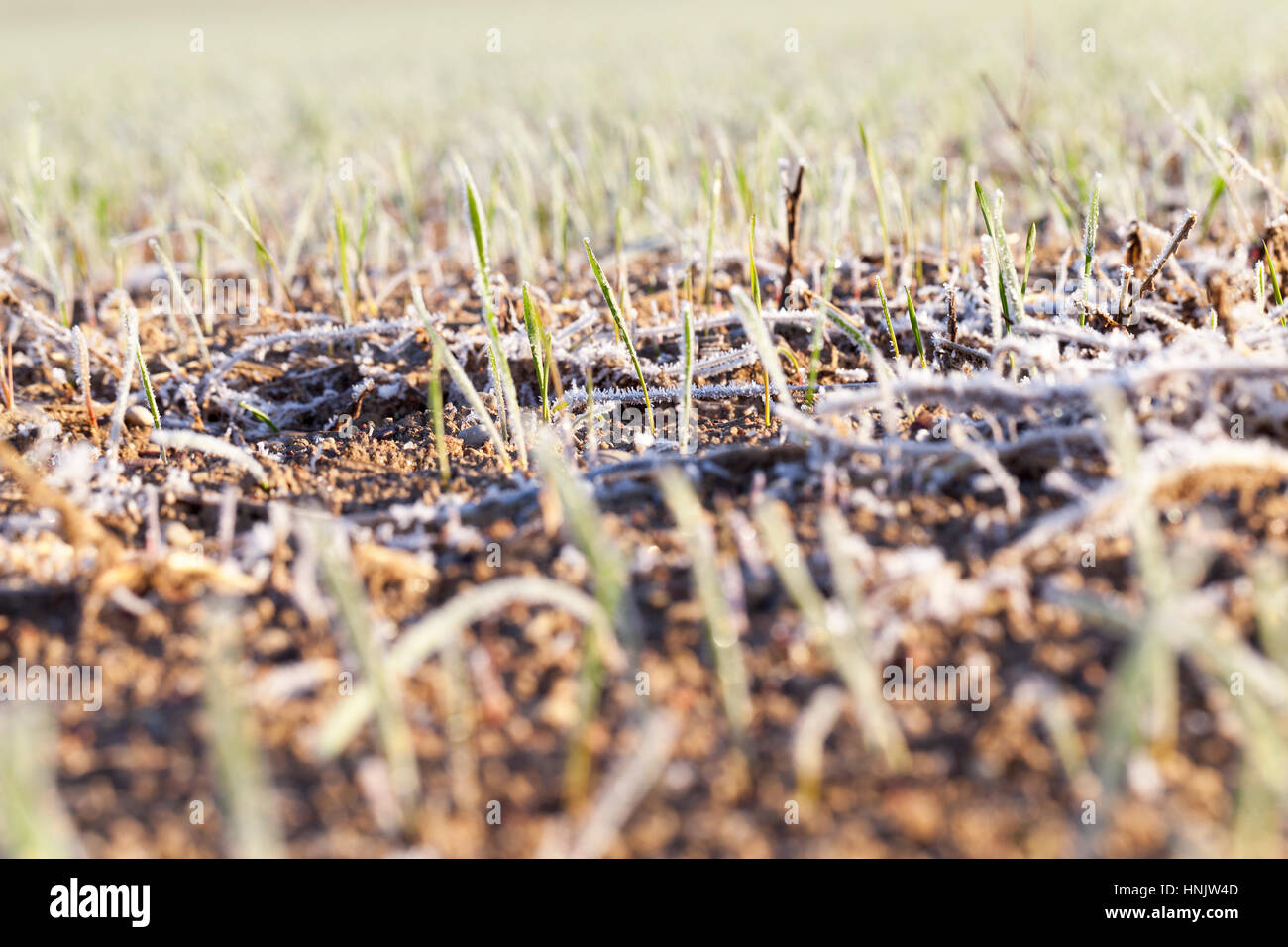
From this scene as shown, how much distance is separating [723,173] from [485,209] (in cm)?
82

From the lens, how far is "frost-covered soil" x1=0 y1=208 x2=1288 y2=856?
852 millimetres

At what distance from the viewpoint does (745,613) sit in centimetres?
109

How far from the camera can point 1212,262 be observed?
1755 millimetres

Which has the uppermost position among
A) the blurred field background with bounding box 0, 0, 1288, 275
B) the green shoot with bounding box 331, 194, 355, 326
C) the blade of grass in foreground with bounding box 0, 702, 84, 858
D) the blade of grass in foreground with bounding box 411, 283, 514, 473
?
the blurred field background with bounding box 0, 0, 1288, 275

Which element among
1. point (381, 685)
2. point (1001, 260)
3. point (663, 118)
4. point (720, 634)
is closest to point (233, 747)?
point (381, 685)

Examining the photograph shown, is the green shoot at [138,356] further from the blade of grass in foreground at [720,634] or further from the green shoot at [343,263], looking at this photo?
the blade of grass in foreground at [720,634]

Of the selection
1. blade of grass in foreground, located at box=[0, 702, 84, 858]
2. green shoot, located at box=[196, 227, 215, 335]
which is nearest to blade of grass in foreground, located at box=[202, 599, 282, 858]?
blade of grass in foreground, located at box=[0, 702, 84, 858]

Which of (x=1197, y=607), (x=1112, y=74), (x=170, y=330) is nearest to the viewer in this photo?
(x=1197, y=607)

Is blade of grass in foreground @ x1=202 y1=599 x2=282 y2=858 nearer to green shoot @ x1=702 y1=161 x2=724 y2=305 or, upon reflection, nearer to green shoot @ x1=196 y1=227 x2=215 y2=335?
green shoot @ x1=702 y1=161 x2=724 y2=305

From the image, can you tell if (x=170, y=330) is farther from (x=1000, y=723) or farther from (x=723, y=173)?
(x=1000, y=723)

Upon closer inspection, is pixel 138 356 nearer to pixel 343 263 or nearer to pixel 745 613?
pixel 343 263

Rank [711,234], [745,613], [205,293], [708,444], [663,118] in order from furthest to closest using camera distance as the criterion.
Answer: [663,118] → [205,293] → [711,234] → [708,444] → [745,613]

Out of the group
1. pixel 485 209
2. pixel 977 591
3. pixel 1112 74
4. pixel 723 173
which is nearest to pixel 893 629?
pixel 977 591

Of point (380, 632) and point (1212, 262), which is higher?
point (1212, 262)
